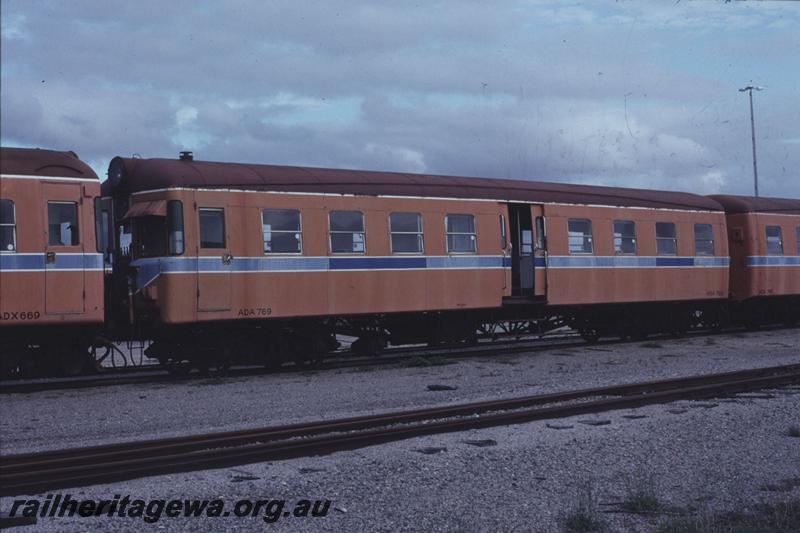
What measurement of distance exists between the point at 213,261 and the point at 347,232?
8.77 ft

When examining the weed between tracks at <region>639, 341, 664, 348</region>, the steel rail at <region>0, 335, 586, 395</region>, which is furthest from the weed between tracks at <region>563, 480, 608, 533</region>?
the weed between tracks at <region>639, 341, 664, 348</region>

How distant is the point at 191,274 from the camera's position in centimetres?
1485

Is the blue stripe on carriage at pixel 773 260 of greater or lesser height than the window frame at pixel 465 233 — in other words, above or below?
below

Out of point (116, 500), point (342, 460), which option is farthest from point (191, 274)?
point (116, 500)

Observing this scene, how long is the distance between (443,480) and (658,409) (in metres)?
4.59

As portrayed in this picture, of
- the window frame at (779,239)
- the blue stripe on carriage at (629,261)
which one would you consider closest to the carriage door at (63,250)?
the blue stripe on carriage at (629,261)

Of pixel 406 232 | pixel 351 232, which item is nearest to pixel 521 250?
pixel 406 232

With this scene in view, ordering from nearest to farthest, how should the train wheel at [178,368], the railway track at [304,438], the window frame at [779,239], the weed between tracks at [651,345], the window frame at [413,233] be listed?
the railway track at [304,438], the train wheel at [178,368], the window frame at [413,233], the weed between tracks at [651,345], the window frame at [779,239]

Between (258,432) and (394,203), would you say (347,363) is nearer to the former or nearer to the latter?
(394,203)

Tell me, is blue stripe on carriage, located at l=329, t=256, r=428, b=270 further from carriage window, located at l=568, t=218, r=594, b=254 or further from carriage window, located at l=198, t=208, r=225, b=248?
carriage window, located at l=568, t=218, r=594, b=254

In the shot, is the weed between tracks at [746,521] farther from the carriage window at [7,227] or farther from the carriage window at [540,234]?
the carriage window at [540,234]

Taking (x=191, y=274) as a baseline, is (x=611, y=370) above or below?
below

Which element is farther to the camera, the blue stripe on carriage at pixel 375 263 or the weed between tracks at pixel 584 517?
the blue stripe on carriage at pixel 375 263

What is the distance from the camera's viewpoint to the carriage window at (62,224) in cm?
1384
